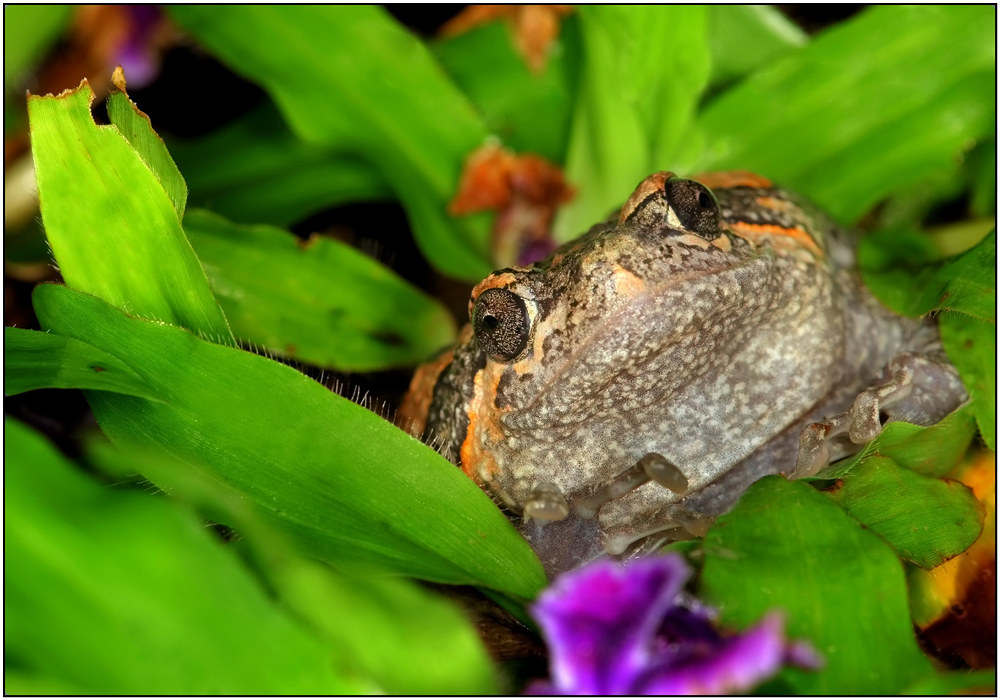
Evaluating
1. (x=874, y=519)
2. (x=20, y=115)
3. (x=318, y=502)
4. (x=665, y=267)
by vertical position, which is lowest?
(x=874, y=519)

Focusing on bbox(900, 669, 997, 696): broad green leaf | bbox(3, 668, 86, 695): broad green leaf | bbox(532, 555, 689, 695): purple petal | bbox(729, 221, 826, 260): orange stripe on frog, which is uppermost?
bbox(729, 221, 826, 260): orange stripe on frog

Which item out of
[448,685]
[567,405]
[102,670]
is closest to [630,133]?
[567,405]

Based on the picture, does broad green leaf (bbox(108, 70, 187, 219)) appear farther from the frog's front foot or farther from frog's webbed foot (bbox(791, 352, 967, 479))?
frog's webbed foot (bbox(791, 352, 967, 479))

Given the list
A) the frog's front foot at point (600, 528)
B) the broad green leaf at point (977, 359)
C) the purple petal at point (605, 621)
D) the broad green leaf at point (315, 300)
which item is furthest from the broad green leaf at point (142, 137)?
the broad green leaf at point (977, 359)

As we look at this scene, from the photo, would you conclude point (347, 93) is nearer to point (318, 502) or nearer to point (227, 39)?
point (227, 39)

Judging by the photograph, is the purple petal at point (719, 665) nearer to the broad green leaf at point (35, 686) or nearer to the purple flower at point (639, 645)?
the purple flower at point (639, 645)

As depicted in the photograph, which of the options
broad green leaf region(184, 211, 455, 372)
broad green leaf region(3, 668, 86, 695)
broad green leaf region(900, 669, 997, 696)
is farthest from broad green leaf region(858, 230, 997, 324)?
broad green leaf region(3, 668, 86, 695)
